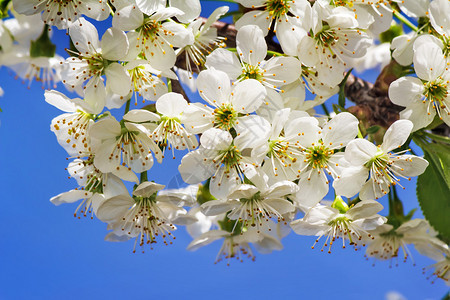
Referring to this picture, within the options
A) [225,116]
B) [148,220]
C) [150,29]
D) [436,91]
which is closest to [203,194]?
[148,220]

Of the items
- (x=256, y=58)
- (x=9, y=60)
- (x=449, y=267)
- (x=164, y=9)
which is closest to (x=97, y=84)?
(x=164, y=9)

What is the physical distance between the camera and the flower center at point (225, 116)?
1.06m

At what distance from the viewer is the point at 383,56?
1946 millimetres

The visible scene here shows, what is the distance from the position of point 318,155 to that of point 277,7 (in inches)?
13.7

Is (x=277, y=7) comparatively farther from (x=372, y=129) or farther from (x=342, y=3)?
(x=372, y=129)

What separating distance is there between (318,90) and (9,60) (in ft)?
3.68

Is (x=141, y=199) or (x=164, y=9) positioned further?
(x=141, y=199)

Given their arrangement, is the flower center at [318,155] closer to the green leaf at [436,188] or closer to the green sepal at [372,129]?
the green sepal at [372,129]

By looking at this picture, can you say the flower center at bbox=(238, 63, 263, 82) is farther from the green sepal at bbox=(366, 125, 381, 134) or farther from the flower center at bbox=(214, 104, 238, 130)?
the green sepal at bbox=(366, 125, 381, 134)

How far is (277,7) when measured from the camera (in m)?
1.17

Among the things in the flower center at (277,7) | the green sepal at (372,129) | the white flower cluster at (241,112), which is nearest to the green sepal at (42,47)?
the white flower cluster at (241,112)

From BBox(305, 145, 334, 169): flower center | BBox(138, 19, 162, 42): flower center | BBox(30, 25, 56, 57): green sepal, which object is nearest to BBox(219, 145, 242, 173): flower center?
BBox(305, 145, 334, 169): flower center

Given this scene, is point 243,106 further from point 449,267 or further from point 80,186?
point 449,267

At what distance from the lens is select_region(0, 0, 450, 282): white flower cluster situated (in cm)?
105
